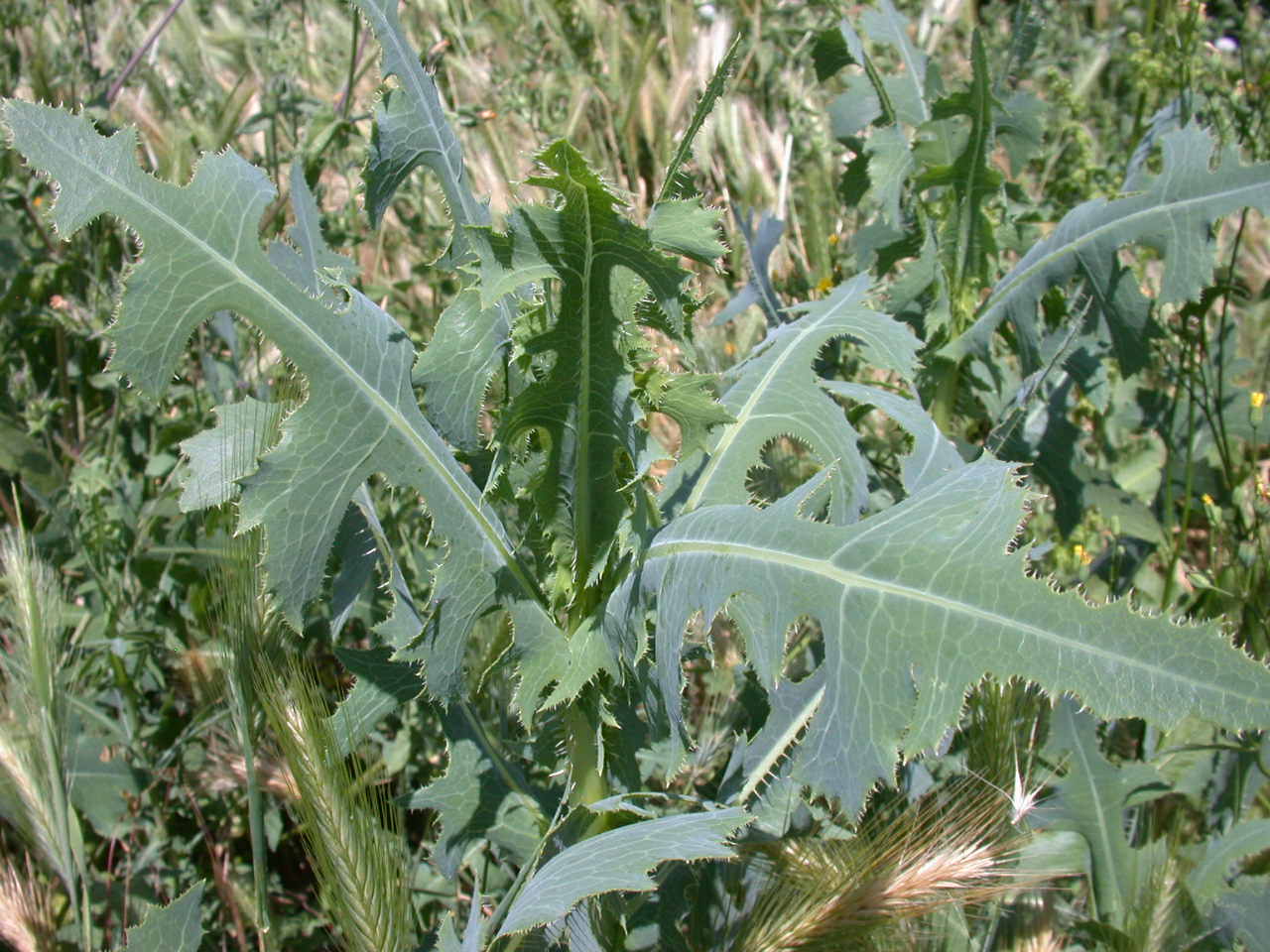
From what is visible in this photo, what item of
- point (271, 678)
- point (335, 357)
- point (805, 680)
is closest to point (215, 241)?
point (335, 357)

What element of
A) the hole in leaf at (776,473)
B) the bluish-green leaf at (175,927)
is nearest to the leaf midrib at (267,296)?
the bluish-green leaf at (175,927)

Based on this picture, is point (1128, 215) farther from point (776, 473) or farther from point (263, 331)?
point (263, 331)

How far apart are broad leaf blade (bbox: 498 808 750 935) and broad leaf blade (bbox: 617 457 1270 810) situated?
14cm

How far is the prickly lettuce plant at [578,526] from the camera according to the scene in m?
1.18

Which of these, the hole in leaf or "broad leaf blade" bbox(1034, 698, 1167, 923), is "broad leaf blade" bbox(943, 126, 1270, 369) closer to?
the hole in leaf

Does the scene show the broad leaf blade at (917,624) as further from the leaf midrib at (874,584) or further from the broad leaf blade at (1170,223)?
the broad leaf blade at (1170,223)

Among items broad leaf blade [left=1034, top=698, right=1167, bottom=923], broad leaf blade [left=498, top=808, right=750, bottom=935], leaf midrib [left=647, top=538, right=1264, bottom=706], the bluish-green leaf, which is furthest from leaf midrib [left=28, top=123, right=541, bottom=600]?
broad leaf blade [left=1034, top=698, right=1167, bottom=923]

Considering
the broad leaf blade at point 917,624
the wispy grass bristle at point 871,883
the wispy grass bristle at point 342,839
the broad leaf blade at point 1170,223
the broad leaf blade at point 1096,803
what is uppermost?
the broad leaf blade at point 1170,223

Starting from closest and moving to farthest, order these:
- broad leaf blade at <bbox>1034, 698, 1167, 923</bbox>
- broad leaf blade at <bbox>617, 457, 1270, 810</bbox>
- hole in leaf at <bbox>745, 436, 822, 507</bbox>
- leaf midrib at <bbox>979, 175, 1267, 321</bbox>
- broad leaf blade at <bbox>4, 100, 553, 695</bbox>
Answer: broad leaf blade at <bbox>617, 457, 1270, 810</bbox>, broad leaf blade at <bbox>4, 100, 553, 695</bbox>, broad leaf blade at <bbox>1034, 698, 1167, 923</bbox>, leaf midrib at <bbox>979, 175, 1267, 321</bbox>, hole in leaf at <bbox>745, 436, 822, 507</bbox>

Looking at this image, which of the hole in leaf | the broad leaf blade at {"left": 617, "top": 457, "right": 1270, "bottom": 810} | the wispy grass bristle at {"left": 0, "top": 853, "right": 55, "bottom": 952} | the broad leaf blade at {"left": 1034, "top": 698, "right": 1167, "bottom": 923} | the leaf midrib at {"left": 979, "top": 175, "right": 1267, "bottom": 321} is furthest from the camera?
the hole in leaf

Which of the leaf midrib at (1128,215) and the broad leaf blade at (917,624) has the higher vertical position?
the leaf midrib at (1128,215)

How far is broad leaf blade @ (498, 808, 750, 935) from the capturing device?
3.80ft

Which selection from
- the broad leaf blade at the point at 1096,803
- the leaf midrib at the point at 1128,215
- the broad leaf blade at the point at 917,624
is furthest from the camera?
the leaf midrib at the point at 1128,215

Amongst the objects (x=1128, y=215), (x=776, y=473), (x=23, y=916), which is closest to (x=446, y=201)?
(x=776, y=473)
